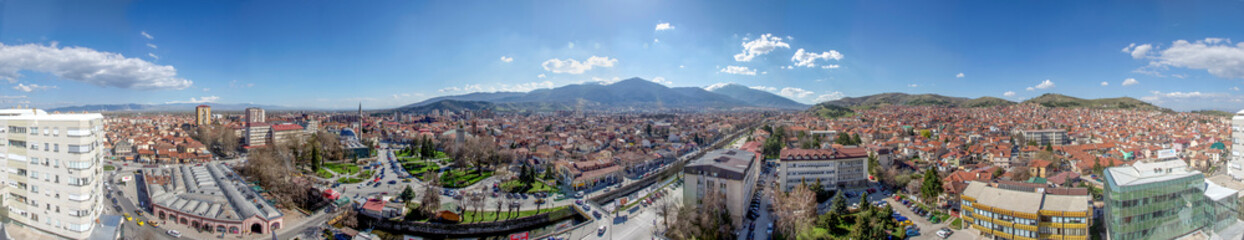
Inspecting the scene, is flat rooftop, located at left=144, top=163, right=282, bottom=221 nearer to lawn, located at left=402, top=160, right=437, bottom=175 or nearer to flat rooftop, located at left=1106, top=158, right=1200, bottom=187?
lawn, located at left=402, top=160, right=437, bottom=175

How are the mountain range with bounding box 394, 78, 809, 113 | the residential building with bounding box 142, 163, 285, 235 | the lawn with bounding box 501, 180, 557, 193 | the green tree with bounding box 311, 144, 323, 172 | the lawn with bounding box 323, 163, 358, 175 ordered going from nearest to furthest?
the residential building with bounding box 142, 163, 285, 235 → the lawn with bounding box 501, 180, 557, 193 → the green tree with bounding box 311, 144, 323, 172 → the lawn with bounding box 323, 163, 358, 175 → the mountain range with bounding box 394, 78, 809, 113

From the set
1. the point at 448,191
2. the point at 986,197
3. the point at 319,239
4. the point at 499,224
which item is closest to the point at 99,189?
the point at 319,239

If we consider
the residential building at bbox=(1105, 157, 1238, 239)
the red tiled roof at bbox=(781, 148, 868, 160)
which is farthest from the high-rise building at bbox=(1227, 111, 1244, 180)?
the red tiled roof at bbox=(781, 148, 868, 160)

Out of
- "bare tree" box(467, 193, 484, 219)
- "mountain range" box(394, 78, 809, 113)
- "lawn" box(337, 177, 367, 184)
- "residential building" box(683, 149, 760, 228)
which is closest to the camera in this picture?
"residential building" box(683, 149, 760, 228)

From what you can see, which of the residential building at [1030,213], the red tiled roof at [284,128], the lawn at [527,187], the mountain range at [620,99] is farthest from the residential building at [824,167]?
the mountain range at [620,99]

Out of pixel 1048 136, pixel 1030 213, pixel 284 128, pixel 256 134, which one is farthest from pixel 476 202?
pixel 1048 136

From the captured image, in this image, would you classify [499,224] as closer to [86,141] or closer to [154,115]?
[86,141]
